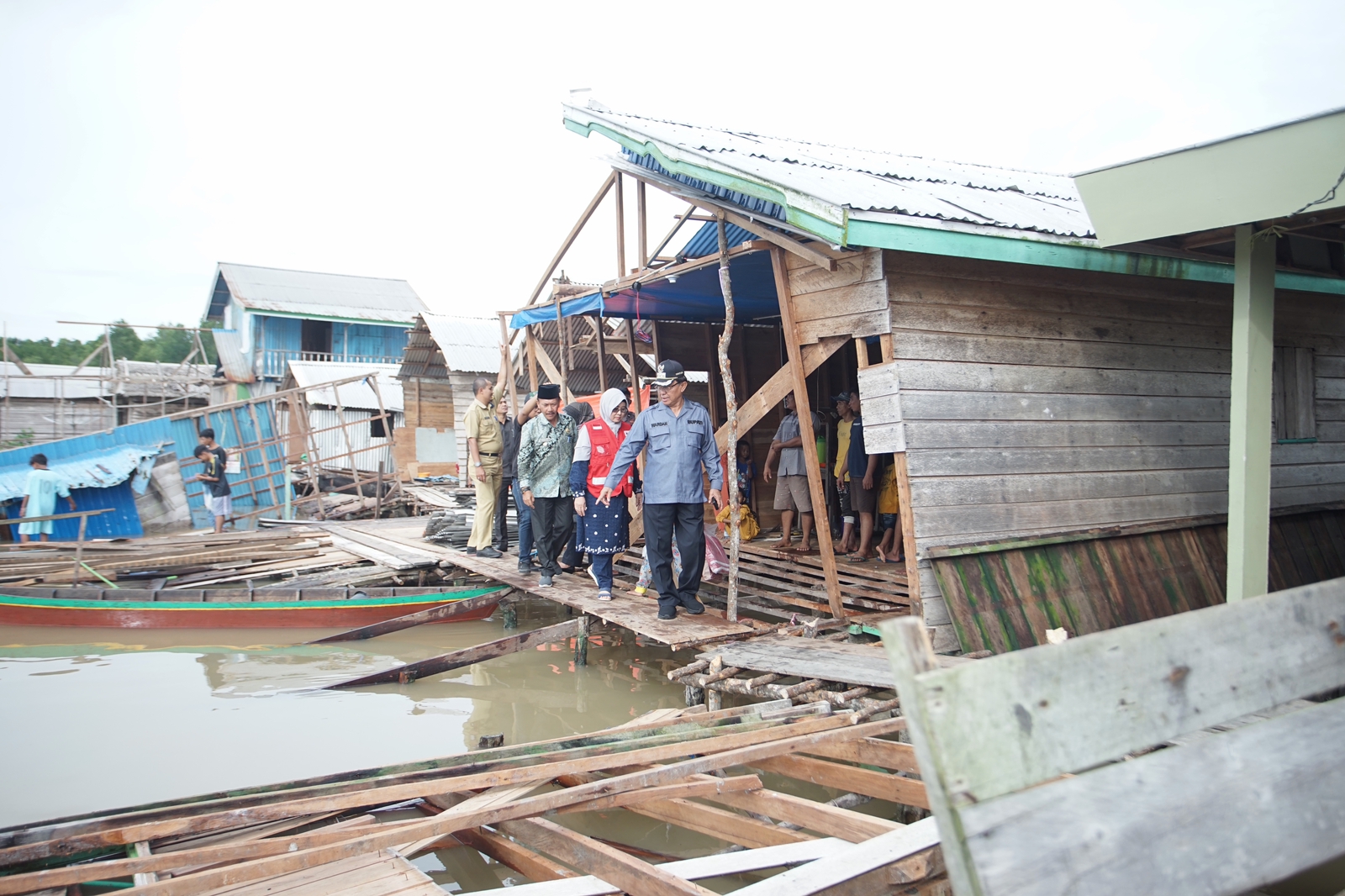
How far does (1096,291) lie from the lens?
6.54 meters

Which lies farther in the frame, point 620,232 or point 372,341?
point 372,341

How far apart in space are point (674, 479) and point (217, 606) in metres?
6.02

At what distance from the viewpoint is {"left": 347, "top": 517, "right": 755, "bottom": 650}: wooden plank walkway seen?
611 cm

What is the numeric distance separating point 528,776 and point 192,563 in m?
8.69

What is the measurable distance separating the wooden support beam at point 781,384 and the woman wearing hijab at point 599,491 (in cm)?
126

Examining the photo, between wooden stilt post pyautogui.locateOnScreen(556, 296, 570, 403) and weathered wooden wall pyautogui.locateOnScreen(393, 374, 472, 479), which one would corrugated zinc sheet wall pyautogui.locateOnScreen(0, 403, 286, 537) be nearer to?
weathered wooden wall pyautogui.locateOnScreen(393, 374, 472, 479)

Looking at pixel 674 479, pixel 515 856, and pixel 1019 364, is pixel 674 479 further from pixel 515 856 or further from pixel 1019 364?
pixel 515 856

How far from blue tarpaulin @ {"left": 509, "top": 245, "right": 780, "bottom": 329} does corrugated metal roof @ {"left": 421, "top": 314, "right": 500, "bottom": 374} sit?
1030 centimetres

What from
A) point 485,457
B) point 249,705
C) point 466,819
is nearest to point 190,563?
point 485,457

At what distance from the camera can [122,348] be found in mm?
48000

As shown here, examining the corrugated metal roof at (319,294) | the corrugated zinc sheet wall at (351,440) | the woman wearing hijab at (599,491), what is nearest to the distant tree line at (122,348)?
the corrugated metal roof at (319,294)

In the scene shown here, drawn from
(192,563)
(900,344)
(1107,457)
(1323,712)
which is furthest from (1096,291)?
(192,563)

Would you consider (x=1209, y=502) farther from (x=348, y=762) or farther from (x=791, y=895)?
(x=348, y=762)

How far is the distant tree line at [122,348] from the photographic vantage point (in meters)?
43.1
